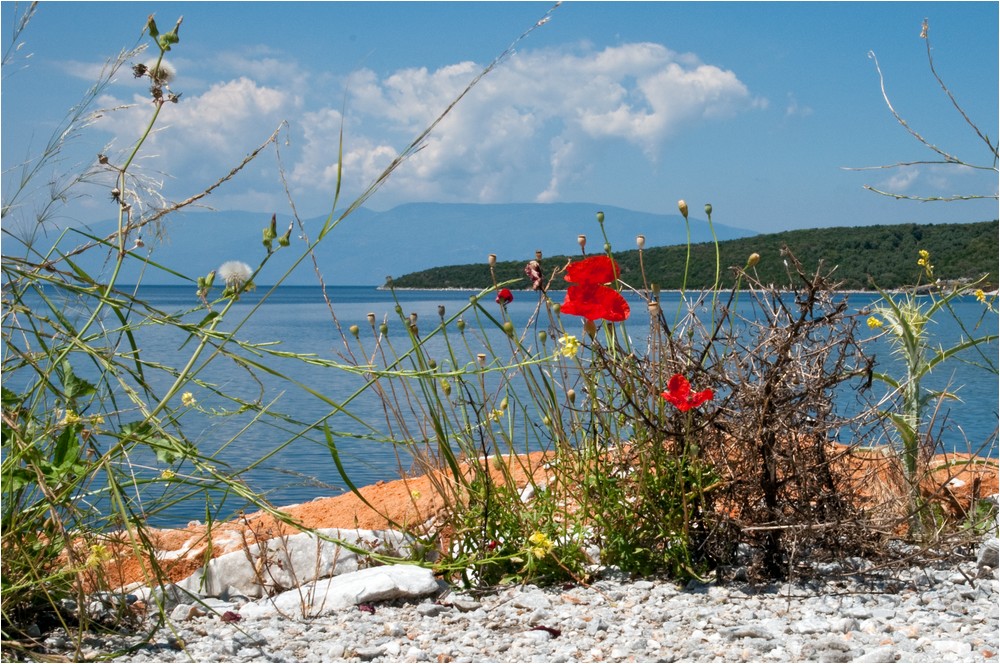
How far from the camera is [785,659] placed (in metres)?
2.37

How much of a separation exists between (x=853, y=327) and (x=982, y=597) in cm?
98

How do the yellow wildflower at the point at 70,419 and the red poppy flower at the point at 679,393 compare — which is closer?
the yellow wildflower at the point at 70,419

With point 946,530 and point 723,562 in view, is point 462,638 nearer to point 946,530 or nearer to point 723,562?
point 723,562

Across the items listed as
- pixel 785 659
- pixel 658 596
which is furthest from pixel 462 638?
pixel 785 659

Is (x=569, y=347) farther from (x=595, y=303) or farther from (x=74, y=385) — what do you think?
(x=74, y=385)

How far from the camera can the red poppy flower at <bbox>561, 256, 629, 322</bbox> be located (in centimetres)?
272

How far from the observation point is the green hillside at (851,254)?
58.6ft

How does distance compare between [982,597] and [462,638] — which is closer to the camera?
[462,638]

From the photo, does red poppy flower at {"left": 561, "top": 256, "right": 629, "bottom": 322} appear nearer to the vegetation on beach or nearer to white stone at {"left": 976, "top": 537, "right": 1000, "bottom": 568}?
the vegetation on beach

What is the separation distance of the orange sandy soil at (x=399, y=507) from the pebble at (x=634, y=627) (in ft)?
1.22

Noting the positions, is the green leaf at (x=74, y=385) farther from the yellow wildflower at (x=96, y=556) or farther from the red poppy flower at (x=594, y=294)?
the red poppy flower at (x=594, y=294)

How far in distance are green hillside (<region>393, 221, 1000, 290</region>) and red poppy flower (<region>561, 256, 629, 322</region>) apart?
12.9 metres

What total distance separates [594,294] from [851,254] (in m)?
23.7

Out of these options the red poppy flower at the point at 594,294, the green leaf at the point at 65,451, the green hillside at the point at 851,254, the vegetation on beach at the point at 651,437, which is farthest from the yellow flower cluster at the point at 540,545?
the green hillside at the point at 851,254
